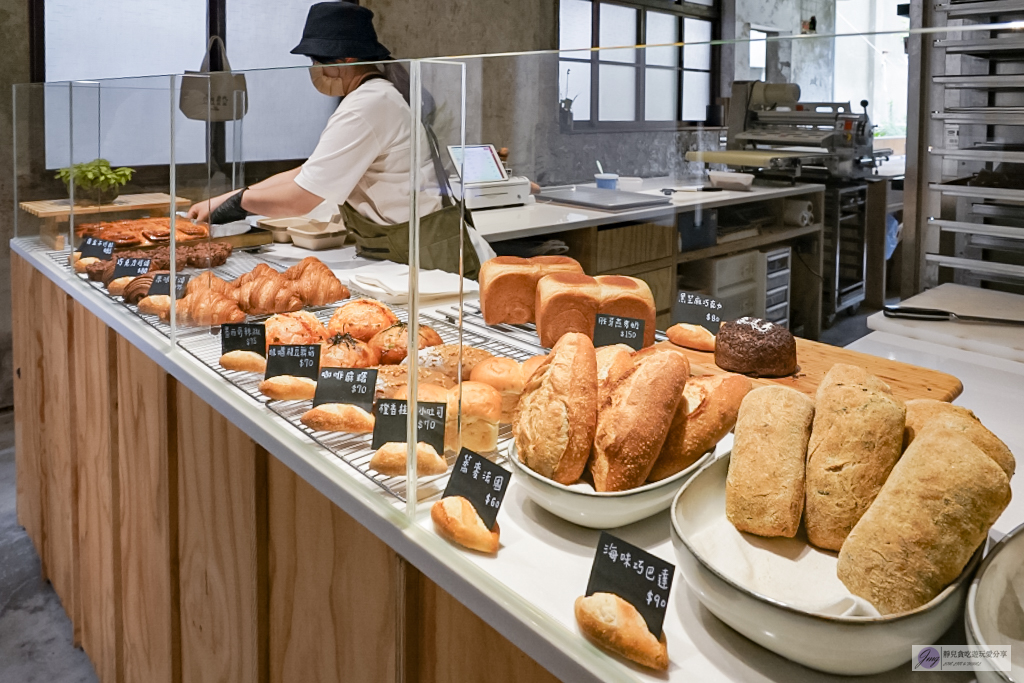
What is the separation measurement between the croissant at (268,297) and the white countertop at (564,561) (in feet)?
0.94

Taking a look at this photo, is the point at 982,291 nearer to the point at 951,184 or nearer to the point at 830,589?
the point at 951,184

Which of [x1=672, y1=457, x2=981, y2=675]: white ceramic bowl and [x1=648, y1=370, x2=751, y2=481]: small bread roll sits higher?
[x1=648, y1=370, x2=751, y2=481]: small bread roll

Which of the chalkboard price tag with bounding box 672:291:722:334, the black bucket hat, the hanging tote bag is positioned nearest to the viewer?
the chalkboard price tag with bounding box 672:291:722:334

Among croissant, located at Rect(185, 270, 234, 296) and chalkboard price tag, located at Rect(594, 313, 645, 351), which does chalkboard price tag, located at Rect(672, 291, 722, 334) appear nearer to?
chalkboard price tag, located at Rect(594, 313, 645, 351)

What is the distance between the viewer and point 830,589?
61 centimetres

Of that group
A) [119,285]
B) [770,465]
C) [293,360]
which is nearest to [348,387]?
[293,360]

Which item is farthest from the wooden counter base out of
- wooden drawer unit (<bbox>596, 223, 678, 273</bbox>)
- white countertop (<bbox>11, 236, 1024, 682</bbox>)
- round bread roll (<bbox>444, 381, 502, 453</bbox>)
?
wooden drawer unit (<bbox>596, 223, 678, 273</bbox>)

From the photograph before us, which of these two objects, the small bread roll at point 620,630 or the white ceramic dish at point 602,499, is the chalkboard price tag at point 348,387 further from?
the small bread roll at point 620,630

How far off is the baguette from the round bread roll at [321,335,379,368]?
0.43 meters

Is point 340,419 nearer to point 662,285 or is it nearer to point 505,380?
point 505,380

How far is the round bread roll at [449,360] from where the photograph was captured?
3.01ft

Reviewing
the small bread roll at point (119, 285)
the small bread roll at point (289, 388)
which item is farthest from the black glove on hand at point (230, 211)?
the small bread roll at point (119, 285)

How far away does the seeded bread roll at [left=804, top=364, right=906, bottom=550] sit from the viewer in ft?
2.09

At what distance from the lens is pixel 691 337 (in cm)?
77
